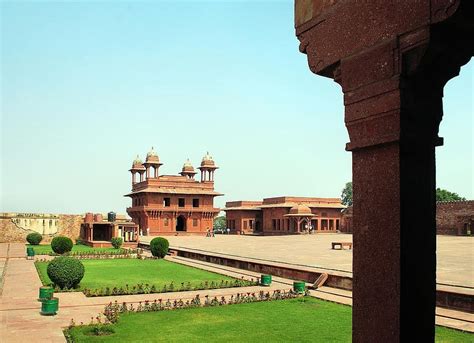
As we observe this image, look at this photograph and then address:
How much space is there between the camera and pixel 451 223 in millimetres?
38781

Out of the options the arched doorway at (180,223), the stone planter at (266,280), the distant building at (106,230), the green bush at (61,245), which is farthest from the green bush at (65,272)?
the arched doorway at (180,223)

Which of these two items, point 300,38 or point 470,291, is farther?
point 470,291

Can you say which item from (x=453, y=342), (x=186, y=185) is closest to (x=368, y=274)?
(x=453, y=342)

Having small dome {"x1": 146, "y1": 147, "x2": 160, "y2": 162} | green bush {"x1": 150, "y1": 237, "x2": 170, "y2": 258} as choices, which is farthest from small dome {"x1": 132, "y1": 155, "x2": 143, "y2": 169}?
green bush {"x1": 150, "y1": 237, "x2": 170, "y2": 258}

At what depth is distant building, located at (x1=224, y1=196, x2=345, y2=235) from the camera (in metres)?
46.6

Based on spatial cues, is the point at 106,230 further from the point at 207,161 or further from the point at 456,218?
the point at 456,218

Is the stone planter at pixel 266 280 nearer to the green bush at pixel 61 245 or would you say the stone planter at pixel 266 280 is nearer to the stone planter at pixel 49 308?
the stone planter at pixel 49 308

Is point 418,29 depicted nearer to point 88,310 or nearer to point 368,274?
point 368,274

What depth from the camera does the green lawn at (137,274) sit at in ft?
45.8

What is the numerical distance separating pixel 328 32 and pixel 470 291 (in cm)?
784

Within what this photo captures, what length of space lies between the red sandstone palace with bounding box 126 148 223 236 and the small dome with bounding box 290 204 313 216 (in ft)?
26.2

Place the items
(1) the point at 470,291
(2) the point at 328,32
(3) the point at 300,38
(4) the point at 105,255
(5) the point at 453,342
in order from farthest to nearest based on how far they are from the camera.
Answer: (4) the point at 105,255, (1) the point at 470,291, (5) the point at 453,342, (3) the point at 300,38, (2) the point at 328,32

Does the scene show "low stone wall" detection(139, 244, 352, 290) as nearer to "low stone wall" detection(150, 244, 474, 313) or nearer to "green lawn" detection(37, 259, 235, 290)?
"low stone wall" detection(150, 244, 474, 313)

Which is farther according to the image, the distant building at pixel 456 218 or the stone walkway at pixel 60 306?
the distant building at pixel 456 218
